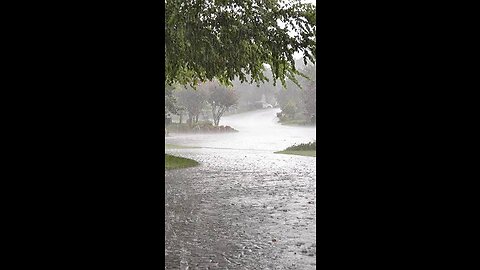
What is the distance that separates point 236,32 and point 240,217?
4961 millimetres

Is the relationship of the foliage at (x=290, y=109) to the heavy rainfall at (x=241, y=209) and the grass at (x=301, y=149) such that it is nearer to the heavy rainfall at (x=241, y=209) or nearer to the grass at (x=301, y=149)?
the grass at (x=301, y=149)

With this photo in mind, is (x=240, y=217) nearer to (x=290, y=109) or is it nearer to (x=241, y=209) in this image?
(x=241, y=209)

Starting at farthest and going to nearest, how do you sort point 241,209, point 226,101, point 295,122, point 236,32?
1. point 295,122
2. point 226,101
3. point 236,32
4. point 241,209

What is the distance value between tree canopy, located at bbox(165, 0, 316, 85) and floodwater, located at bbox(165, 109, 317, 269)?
2.83 metres

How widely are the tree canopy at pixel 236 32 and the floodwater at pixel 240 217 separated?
9.29 feet

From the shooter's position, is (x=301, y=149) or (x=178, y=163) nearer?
(x=178, y=163)

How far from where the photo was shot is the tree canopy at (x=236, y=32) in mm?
10555

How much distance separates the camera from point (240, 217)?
7.29 m

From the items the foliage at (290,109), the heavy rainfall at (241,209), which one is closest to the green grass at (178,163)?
the heavy rainfall at (241,209)

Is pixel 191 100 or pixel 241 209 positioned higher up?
pixel 191 100

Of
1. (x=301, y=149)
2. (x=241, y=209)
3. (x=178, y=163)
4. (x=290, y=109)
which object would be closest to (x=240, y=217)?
(x=241, y=209)

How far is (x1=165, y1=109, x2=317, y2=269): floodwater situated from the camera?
4.95 meters
